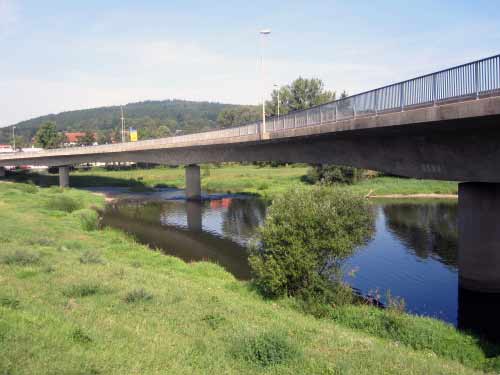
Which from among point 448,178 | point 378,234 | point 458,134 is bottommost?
point 378,234

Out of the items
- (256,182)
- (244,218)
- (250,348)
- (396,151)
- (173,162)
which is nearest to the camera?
(250,348)

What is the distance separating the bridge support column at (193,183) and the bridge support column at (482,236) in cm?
3927

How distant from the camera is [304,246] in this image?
16.4m

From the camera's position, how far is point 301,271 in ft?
53.6

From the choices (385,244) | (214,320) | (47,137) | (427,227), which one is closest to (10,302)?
(214,320)

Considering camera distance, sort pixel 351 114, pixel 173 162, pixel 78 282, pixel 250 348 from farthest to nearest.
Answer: pixel 173 162 < pixel 351 114 < pixel 78 282 < pixel 250 348

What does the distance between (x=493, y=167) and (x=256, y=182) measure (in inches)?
2007

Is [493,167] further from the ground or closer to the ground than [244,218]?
further from the ground

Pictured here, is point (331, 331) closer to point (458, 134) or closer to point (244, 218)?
point (458, 134)

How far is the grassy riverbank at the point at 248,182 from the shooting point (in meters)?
54.7

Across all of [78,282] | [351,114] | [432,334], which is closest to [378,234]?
[351,114]

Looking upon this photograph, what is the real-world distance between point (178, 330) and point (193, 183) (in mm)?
44855

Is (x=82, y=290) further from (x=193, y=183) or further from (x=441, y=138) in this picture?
(x=193, y=183)

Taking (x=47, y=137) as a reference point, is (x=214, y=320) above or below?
below
